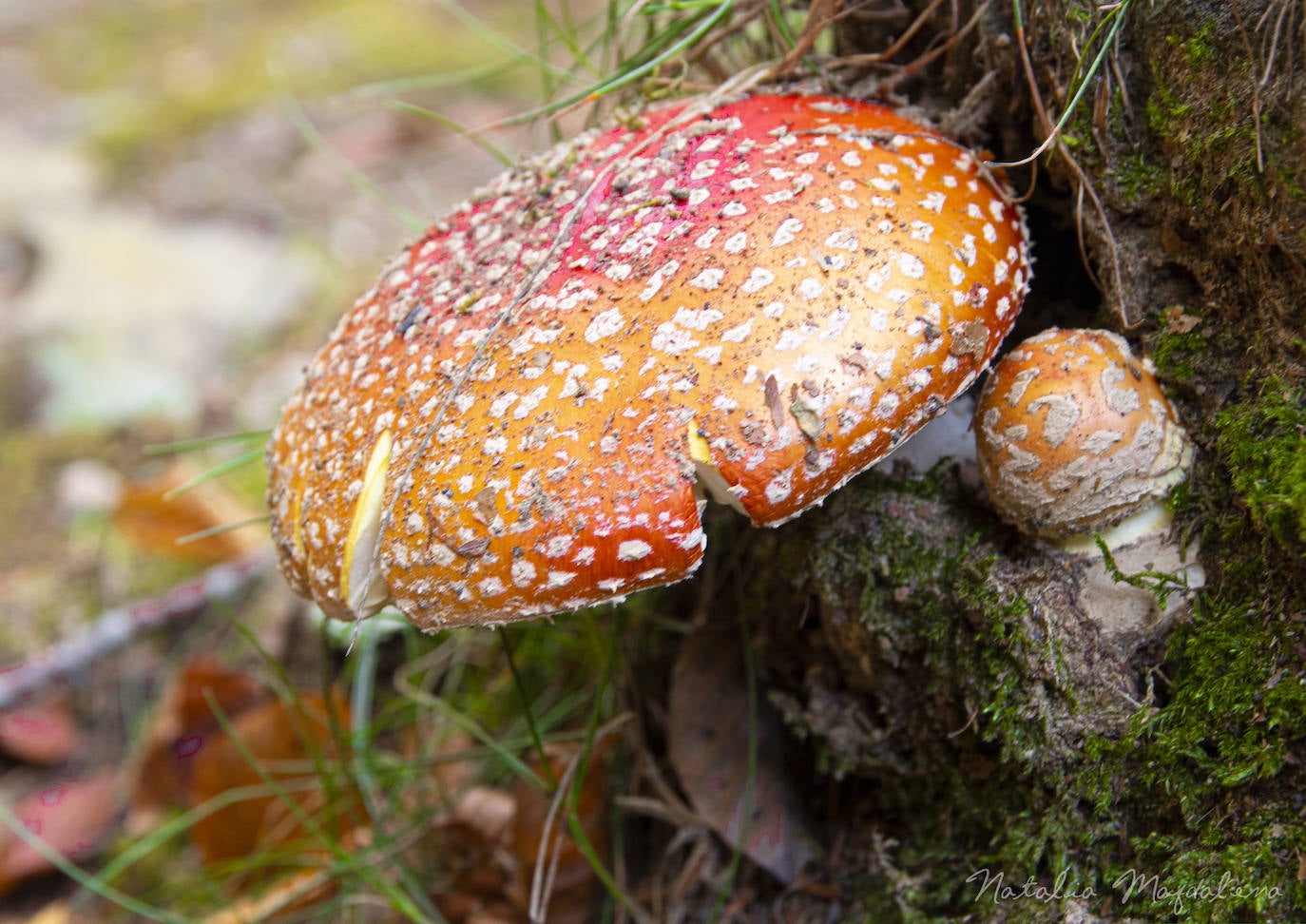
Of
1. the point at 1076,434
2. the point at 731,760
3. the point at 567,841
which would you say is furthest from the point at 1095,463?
the point at 567,841

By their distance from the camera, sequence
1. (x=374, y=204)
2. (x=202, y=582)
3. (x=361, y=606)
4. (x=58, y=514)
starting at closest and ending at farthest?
(x=361, y=606) → (x=202, y=582) → (x=58, y=514) → (x=374, y=204)

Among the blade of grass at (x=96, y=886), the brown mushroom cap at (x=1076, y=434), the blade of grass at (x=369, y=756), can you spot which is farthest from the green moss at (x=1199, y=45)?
the blade of grass at (x=96, y=886)

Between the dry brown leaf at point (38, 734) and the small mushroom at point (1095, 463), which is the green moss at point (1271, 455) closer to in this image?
the small mushroom at point (1095, 463)

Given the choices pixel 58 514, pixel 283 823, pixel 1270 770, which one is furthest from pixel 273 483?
pixel 58 514

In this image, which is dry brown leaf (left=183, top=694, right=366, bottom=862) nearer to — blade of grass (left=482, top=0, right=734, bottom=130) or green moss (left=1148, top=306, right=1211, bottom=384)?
blade of grass (left=482, top=0, right=734, bottom=130)

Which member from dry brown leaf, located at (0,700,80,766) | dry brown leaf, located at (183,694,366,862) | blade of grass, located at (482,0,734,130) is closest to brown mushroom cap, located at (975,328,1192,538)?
blade of grass, located at (482,0,734,130)

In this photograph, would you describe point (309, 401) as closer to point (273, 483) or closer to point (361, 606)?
point (273, 483)
